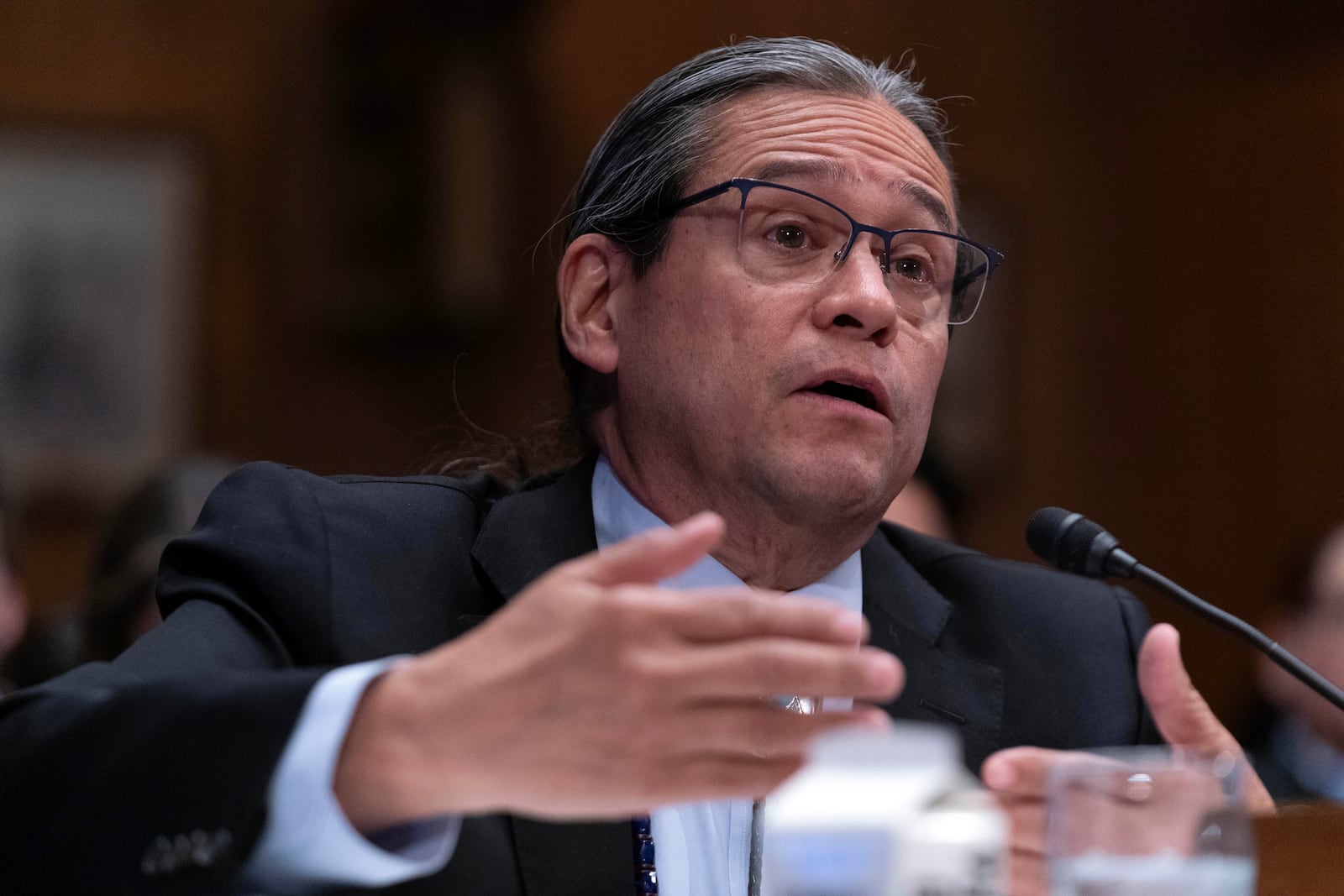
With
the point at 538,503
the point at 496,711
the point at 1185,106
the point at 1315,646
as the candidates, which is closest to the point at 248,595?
the point at 538,503

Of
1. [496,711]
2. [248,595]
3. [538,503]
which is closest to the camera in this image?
[496,711]

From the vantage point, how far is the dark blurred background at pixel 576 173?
449 centimetres

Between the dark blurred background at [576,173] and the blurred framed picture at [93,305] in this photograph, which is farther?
Result: the dark blurred background at [576,173]

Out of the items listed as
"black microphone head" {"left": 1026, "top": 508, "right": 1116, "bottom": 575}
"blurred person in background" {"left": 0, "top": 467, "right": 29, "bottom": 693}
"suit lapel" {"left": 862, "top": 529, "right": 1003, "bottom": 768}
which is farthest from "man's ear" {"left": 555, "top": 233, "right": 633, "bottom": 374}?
"blurred person in background" {"left": 0, "top": 467, "right": 29, "bottom": 693}

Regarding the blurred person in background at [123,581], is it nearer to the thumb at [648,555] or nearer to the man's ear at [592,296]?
the man's ear at [592,296]

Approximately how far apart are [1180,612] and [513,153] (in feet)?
9.41

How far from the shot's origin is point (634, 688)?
3.05 feet

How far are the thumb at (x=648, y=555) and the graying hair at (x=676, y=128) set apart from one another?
0.92 meters

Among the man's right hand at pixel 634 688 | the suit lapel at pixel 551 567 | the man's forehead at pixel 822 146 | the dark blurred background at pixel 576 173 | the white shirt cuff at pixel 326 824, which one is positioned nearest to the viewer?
the man's right hand at pixel 634 688

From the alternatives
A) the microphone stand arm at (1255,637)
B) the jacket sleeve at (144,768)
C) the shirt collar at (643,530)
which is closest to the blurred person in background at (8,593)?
the shirt collar at (643,530)

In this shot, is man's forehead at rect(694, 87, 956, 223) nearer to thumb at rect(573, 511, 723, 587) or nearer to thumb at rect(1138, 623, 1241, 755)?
thumb at rect(1138, 623, 1241, 755)

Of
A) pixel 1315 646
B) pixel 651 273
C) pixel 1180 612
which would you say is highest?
pixel 651 273

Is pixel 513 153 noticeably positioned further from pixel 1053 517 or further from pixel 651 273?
pixel 1053 517

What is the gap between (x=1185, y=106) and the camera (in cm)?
523
